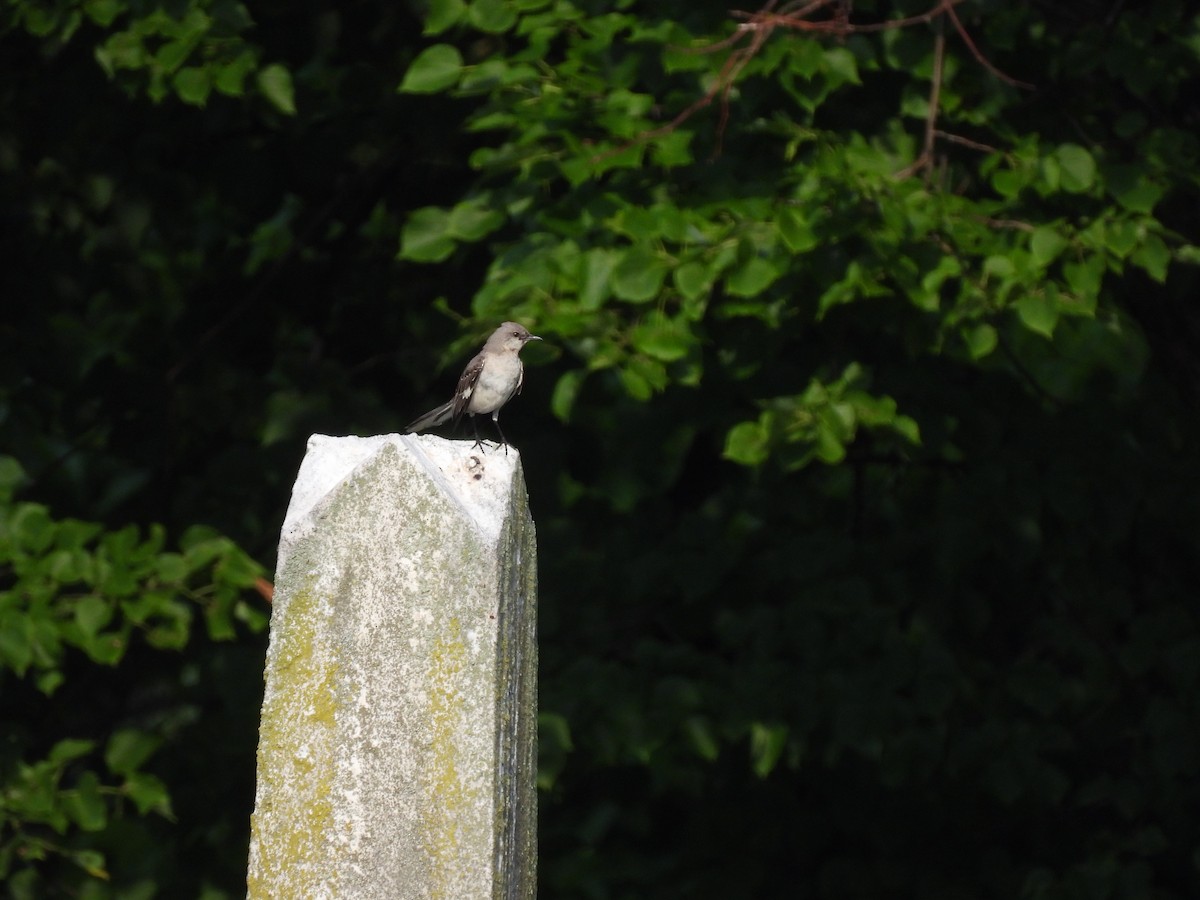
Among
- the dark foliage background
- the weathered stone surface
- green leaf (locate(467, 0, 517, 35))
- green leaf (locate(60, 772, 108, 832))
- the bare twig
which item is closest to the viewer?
the weathered stone surface

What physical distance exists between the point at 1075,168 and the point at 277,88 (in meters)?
2.18

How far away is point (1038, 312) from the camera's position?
13.1ft

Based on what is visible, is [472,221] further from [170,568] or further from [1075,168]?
[1075,168]

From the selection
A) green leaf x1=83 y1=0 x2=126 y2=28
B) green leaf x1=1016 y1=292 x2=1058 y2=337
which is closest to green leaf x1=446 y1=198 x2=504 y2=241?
green leaf x1=83 y1=0 x2=126 y2=28

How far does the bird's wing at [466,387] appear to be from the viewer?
12.0 feet

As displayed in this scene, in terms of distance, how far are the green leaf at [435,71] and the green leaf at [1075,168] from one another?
1539mm

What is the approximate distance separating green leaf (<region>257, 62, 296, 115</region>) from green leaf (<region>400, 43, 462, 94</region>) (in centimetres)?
60

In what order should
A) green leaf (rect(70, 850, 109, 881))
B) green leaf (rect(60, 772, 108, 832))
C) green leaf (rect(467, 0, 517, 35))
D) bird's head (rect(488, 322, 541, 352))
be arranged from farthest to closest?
green leaf (rect(70, 850, 109, 881)), green leaf (rect(60, 772, 108, 832)), green leaf (rect(467, 0, 517, 35)), bird's head (rect(488, 322, 541, 352))

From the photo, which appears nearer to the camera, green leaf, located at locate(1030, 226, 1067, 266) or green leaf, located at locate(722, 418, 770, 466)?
→ green leaf, located at locate(722, 418, 770, 466)

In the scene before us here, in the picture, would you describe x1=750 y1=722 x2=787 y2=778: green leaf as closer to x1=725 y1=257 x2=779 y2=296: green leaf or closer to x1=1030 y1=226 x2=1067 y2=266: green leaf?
x1=725 y1=257 x2=779 y2=296: green leaf

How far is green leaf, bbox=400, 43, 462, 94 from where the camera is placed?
423 cm

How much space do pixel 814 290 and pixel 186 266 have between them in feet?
7.83

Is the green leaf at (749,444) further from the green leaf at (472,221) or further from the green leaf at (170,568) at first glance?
the green leaf at (170,568)

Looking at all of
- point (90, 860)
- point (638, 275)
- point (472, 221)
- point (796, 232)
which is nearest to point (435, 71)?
point (472, 221)
